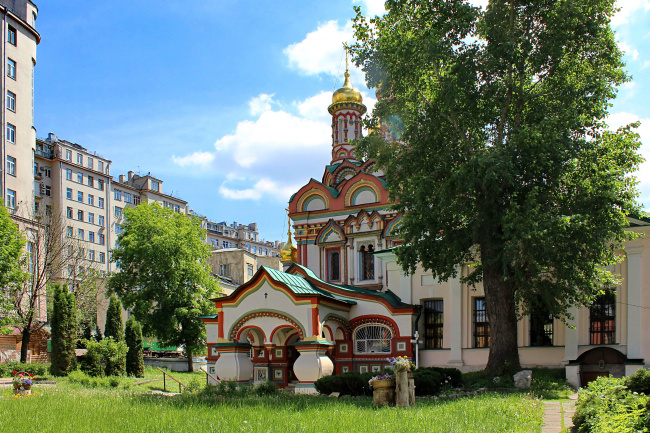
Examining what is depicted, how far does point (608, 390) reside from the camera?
10.7 meters

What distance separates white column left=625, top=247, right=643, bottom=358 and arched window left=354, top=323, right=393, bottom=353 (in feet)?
26.2

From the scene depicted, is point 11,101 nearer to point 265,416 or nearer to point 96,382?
point 96,382

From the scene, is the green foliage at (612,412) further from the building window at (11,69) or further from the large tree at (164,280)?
the building window at (11,69)

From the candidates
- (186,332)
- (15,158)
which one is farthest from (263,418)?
(15,158)

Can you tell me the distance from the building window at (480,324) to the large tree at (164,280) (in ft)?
53.0

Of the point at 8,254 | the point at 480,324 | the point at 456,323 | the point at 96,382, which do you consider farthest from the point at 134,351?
the point at 480,324

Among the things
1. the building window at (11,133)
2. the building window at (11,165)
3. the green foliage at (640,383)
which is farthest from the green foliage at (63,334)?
the green foliage at (640,383)

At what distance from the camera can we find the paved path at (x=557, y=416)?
10352 mm

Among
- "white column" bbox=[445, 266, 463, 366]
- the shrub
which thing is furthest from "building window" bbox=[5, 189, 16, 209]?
"white column" bbox=[445, 266, 463, 366]

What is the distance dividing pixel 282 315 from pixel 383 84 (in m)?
8.46

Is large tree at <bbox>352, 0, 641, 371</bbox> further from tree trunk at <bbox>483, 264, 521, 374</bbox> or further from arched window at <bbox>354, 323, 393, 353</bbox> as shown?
arched window at <bbox>354, 323, 393, 353</bbox>

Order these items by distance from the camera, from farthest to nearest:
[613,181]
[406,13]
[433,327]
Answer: [433,327]
[406,13]
[613,181]

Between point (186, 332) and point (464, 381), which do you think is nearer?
point (464, 381)

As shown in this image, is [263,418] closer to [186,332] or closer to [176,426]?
[176,426]
